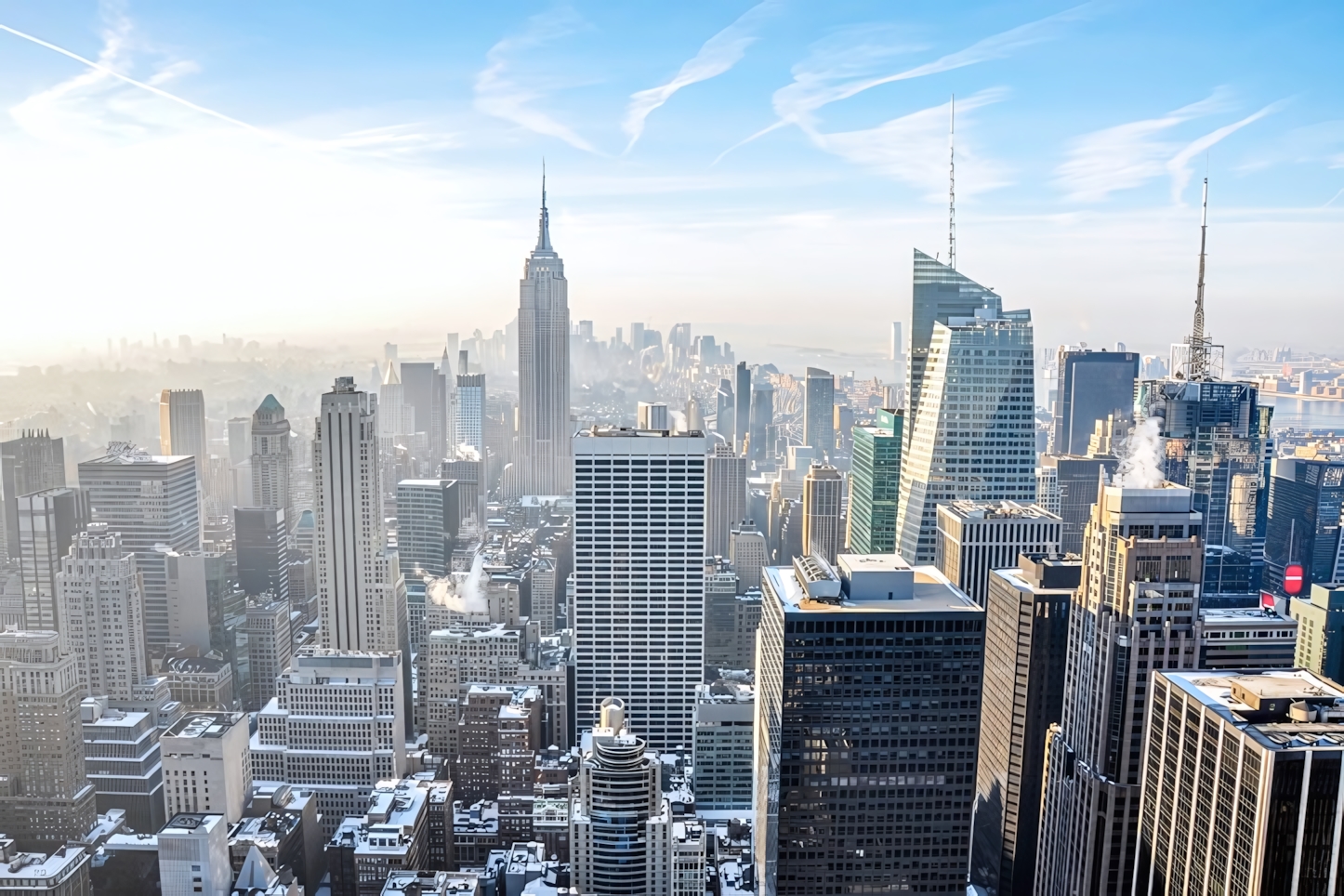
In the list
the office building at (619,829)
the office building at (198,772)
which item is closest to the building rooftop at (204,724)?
the office building at (198,772)

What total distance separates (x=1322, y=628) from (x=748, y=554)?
11.5 m

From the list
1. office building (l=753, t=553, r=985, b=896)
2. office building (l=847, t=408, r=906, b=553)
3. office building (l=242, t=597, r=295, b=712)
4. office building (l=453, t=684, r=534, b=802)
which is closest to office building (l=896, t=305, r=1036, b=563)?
office building (l=847, t=408, r=906, b=553)

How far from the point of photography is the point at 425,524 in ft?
71.2

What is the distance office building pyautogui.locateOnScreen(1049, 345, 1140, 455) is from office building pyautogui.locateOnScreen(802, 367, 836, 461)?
426 centimetres

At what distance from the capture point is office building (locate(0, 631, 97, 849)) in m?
11.2

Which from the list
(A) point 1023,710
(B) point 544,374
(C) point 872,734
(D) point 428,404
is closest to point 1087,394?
(A) point 1023,710

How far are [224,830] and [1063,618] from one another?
29.8 ft

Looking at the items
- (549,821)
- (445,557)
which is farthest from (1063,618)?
(445,557)

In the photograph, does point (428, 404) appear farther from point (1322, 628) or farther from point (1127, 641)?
point (1322, 628)

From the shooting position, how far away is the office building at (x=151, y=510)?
15664mm

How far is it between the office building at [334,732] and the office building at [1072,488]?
10.1m

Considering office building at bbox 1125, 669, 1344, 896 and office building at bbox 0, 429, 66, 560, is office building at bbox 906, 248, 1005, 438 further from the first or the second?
office building at bbox 0, 429, 66, 560

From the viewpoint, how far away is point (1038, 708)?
31.3 feet

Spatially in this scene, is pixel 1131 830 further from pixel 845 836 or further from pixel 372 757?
pixel 372 757
